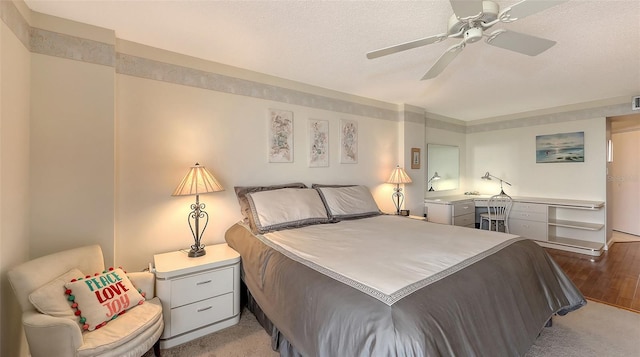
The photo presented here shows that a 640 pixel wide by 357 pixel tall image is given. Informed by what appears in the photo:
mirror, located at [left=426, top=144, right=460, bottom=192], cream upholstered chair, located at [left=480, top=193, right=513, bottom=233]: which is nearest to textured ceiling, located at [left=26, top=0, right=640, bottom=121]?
mirror, located at [left=426, top=144, right=460, bottom=192]

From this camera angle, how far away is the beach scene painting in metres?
4.14

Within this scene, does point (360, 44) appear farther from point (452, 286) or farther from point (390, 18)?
point (452, 286)

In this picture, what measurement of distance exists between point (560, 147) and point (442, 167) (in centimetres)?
181

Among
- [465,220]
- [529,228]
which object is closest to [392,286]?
[465,220]

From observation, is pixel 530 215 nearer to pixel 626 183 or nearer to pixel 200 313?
pixel 626 183

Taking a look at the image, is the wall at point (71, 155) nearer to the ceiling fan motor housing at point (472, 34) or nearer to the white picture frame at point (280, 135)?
the white picture frame at point (280, 135)

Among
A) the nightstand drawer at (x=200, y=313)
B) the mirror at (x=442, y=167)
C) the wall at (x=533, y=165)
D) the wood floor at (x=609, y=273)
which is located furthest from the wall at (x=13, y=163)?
the wall at (x=533, y=165)

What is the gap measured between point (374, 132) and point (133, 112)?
2.95 metres

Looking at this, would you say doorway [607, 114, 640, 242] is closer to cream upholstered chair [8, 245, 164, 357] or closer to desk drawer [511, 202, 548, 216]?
desk drawer [511, 202, 548, 216]

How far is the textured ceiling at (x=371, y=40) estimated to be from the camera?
Result: 5.72ft

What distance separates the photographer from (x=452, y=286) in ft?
4.15

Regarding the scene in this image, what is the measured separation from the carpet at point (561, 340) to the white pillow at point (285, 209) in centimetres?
80

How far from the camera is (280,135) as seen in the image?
9.73 feet

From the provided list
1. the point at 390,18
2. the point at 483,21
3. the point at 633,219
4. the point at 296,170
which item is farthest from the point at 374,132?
the point at 633,219
